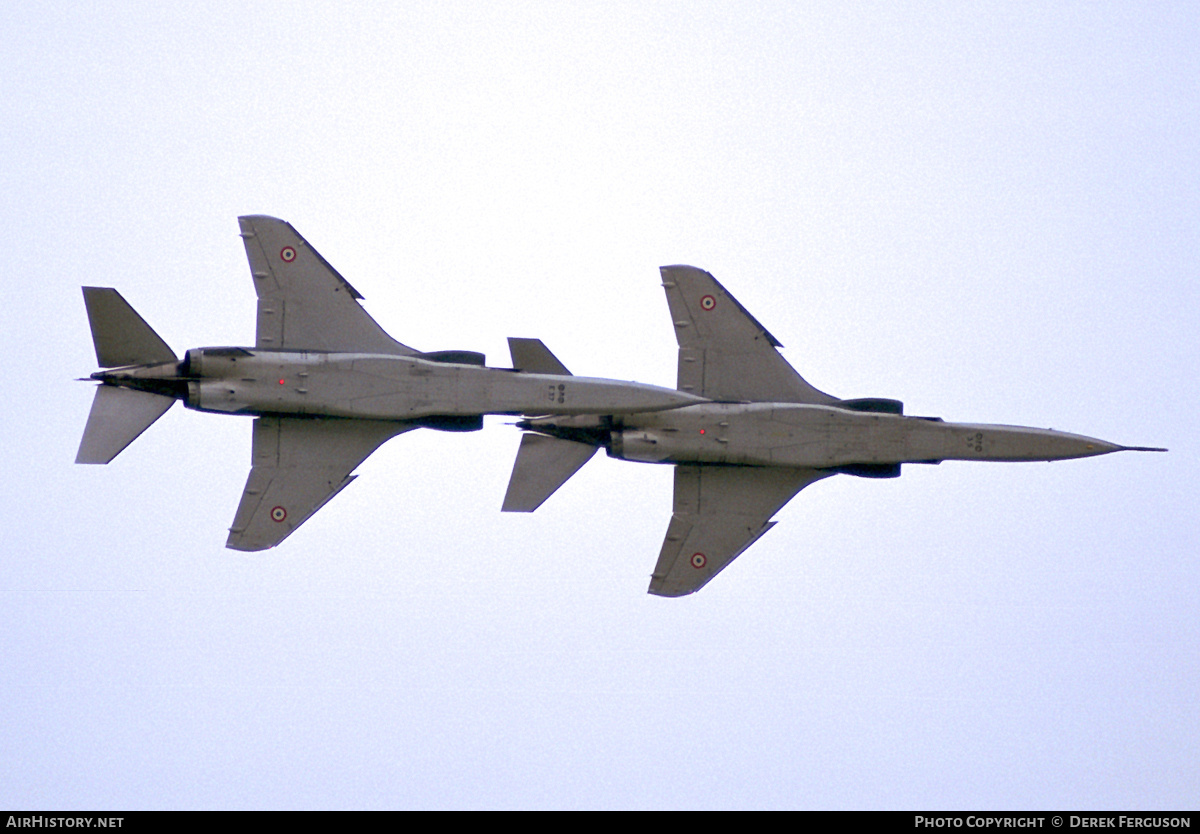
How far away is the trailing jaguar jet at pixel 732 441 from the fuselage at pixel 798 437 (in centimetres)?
2

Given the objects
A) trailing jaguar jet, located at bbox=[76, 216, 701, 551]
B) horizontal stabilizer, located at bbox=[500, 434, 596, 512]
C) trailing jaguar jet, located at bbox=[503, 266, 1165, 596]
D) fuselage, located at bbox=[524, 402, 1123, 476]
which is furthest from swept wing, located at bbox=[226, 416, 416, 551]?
fuselage, located at bbox=[524, 402, 1123, 476]

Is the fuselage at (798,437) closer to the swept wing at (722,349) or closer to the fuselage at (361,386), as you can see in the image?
the swept wing at (722,349)

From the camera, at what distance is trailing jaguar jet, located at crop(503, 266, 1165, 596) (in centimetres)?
3597

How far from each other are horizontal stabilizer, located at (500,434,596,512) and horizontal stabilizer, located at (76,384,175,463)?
23.2 ft

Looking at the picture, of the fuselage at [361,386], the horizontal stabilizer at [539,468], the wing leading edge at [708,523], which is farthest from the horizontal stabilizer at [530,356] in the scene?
the wing leading edge at [708,523]

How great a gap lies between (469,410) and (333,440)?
9.81 feet

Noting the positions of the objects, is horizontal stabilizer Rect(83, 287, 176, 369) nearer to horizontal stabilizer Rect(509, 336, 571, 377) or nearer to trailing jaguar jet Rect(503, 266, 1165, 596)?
horizontal stabilizer Rect(509, 336, 571, 377)

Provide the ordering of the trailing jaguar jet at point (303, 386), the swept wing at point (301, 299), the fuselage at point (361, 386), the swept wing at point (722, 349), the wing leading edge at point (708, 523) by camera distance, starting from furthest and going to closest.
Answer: the swept wing at point (722, 349)
the wing leading edge at point (708, 523)
the swept wing at point (301, 299)
the trailing jaguar jet at point (303, 386)
the fuselage at point (361, 386)

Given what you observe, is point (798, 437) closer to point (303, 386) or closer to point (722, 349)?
point (722, 349)

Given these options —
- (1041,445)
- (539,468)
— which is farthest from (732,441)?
(1041,445)

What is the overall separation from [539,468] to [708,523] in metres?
3.75

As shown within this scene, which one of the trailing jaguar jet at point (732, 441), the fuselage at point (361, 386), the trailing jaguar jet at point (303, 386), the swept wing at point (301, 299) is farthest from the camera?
the trailing jaguar jet at point (732, 441)

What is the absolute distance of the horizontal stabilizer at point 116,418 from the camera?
34.7m
